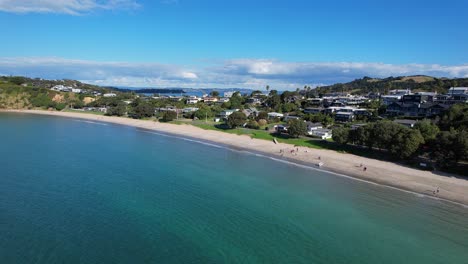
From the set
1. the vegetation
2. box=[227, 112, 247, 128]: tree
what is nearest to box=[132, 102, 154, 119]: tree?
box=[227, 112, 247, 128]: tree

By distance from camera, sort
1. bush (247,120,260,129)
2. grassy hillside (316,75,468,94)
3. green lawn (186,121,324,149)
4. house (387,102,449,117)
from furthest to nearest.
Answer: grassy hillside (316,75,468,94) → bush (247,120,260,129) → house (387,102,449,117) → green lawn (186,121,324,149)

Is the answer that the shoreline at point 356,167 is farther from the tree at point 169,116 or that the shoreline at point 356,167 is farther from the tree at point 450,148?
the tree at point 169,116

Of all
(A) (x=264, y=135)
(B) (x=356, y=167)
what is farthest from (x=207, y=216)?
(A) (x=264, y=135)

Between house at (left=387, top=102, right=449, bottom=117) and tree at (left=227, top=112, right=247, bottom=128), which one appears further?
tree at (left=227, top=112, right=247, bottom=128)

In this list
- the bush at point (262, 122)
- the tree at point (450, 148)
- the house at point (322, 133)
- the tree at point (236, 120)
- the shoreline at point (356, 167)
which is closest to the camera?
the shoreline at point (356, 167)

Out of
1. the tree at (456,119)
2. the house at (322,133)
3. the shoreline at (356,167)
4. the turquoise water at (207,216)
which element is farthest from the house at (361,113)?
the turquoise water at (207,216)

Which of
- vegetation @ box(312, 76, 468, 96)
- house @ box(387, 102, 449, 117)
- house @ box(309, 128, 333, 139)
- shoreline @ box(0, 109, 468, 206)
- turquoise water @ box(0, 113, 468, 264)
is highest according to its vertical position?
vegetation @ box(312, 76, 468, 96)

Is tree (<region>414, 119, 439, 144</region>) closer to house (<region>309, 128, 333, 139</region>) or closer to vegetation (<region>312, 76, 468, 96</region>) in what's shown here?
house (<region>309, 128, 333, 139</region>)

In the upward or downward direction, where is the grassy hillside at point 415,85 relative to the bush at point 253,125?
upward
